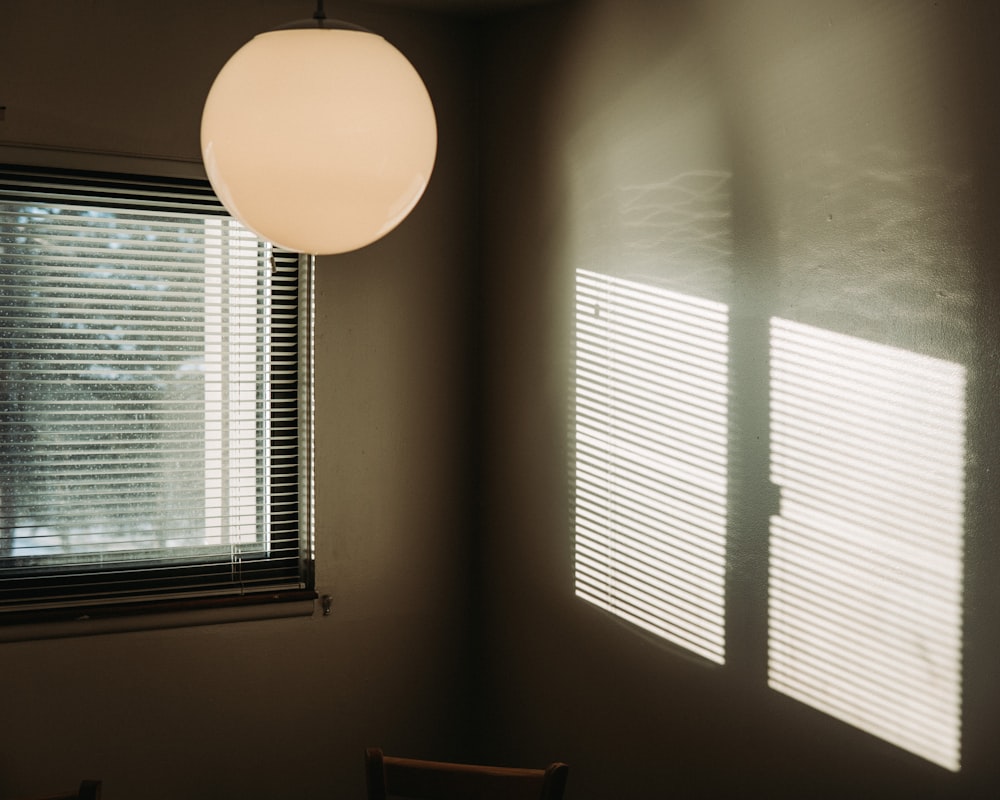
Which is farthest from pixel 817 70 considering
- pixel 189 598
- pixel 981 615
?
pixel 189 598

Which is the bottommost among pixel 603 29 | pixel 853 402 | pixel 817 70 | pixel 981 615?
pixel 981 615

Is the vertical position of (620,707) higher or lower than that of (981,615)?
lower

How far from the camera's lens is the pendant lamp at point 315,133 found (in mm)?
1120

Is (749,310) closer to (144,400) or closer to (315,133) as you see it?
(315,133)

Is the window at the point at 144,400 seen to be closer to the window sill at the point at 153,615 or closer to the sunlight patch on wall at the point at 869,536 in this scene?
the window sill at the point at 153,615

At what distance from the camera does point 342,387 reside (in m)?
2.82

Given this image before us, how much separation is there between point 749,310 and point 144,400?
1.59m

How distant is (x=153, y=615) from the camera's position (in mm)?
2586

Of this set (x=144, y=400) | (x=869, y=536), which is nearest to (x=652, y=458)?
(x=869, y=536)

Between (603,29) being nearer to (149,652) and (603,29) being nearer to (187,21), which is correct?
(187,21)

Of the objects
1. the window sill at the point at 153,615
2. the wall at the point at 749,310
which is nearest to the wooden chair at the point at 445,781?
the wall at the point at 749,310

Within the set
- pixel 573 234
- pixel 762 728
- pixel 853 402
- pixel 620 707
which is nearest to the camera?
pixel 853 402

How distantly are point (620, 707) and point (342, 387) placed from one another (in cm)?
116

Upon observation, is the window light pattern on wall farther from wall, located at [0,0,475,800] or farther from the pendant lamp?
the pendant lamp
